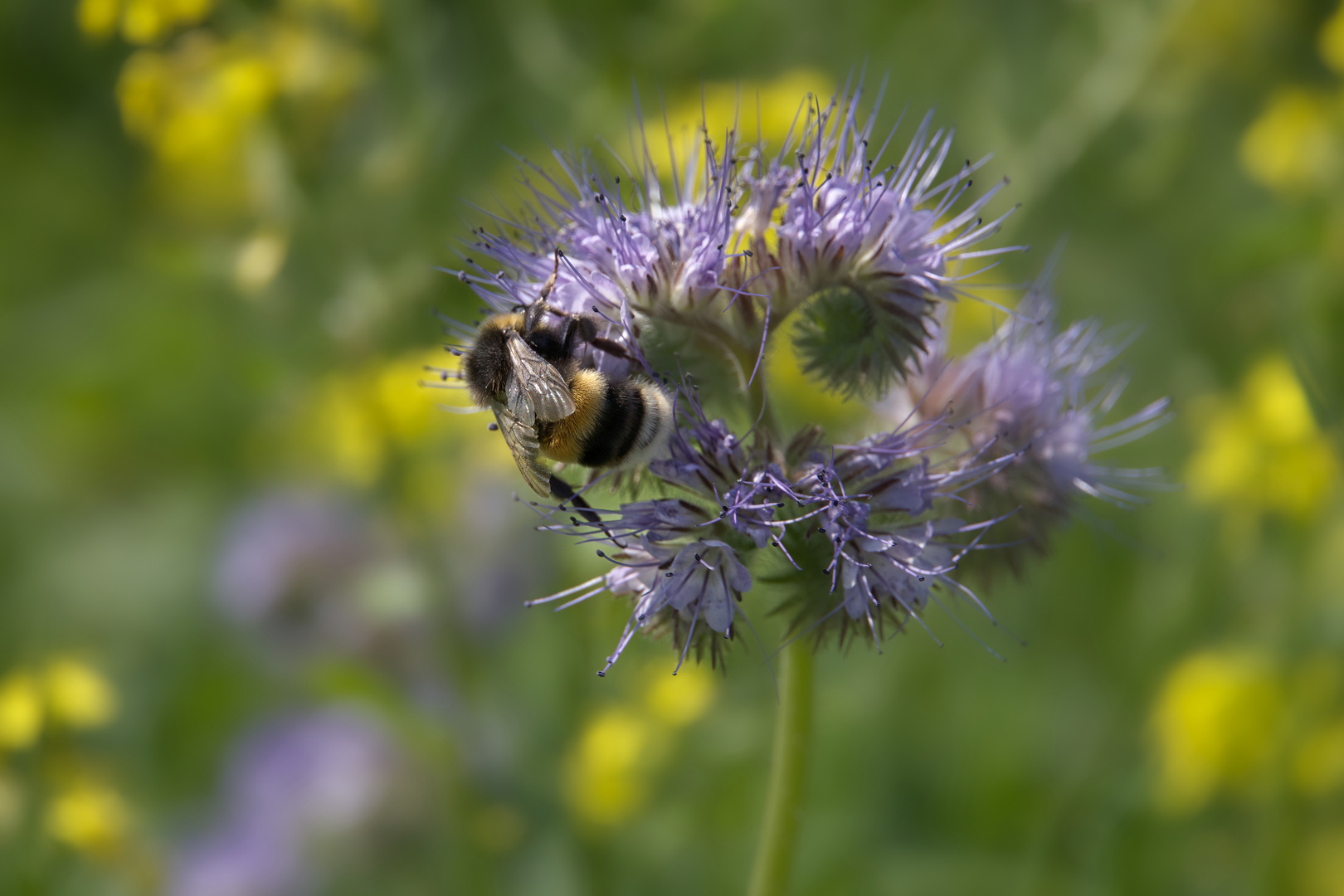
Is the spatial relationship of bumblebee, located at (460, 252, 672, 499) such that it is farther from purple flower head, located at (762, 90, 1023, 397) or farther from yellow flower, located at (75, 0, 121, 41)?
yellow flower, located at (75, 0, 121, 41)

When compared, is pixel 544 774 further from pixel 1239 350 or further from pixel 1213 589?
pixel 1239 350

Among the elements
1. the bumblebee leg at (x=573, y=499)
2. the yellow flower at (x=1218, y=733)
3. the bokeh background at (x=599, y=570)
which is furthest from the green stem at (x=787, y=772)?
the yellow flower at (x=1218, y=733)

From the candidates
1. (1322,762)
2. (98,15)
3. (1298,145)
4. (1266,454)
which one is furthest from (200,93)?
(1322,762)

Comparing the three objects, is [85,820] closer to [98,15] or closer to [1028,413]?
[98,15]

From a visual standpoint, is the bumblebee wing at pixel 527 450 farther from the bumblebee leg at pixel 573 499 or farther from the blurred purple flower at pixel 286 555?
the blurred purple flower at pixel 286 555

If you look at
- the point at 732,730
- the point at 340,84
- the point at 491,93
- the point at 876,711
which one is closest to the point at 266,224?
the point at 340,84

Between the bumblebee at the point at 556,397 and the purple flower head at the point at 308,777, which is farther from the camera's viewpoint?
the purple flower head at the point at 308,777
